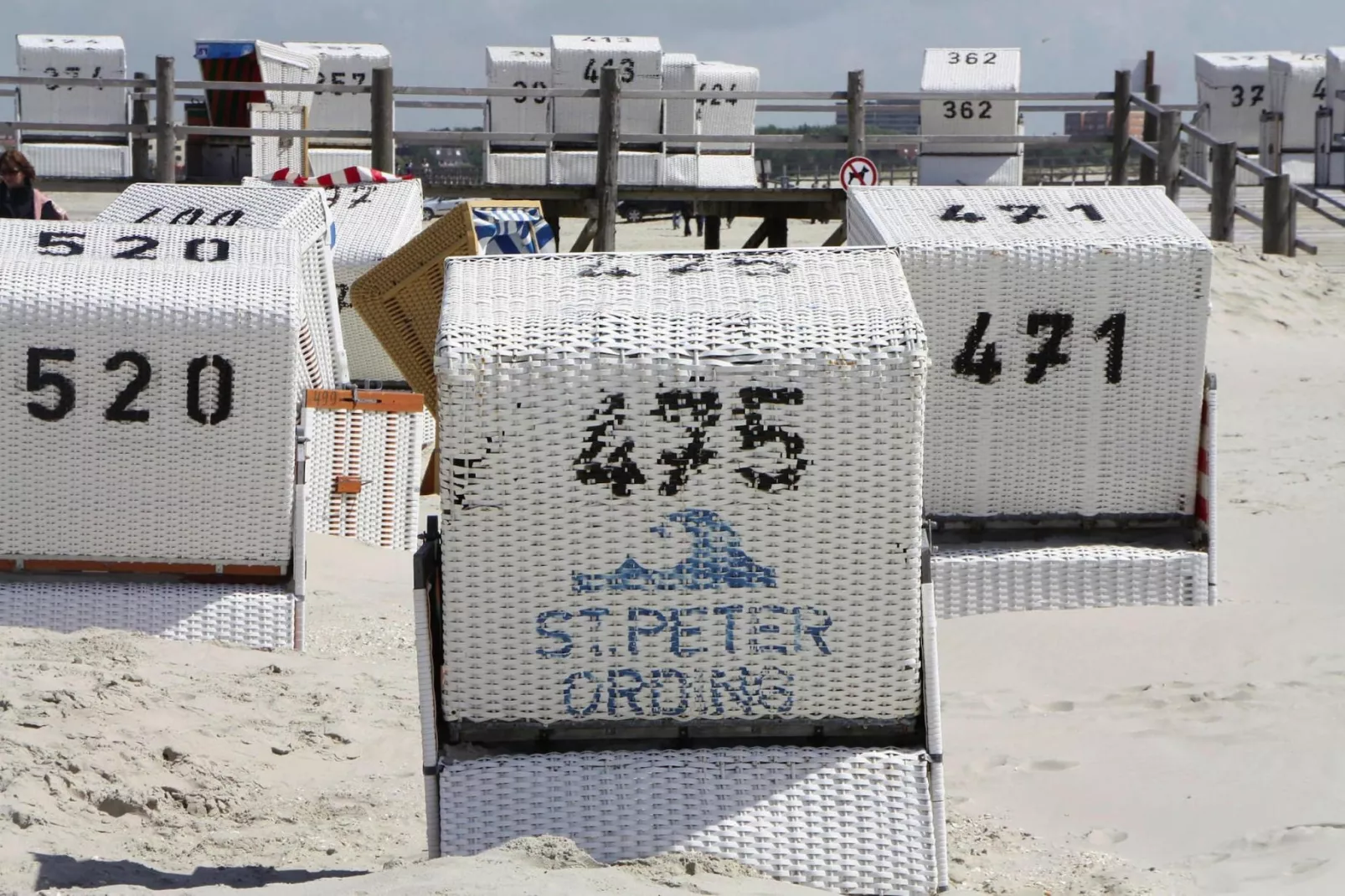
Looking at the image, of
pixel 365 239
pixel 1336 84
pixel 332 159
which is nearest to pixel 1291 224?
pixel 1336 84

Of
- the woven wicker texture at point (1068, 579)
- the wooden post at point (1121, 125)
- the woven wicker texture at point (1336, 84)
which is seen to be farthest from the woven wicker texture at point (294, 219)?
the woven wicker texture at point (1336, 84)

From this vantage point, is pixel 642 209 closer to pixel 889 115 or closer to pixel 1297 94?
pixel 1297 94

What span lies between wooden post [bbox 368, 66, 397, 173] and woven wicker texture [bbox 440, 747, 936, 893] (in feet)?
36.8

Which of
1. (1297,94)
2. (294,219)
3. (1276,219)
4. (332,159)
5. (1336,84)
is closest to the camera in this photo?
(294,219)

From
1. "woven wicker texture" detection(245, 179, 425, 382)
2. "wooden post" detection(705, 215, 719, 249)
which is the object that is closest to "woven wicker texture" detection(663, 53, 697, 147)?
"wooden post" detection(705, 215, 719, 249)

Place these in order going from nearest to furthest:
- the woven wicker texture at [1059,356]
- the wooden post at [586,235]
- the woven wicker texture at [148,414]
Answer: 1. the woven wicker texture at [148,414]
2. the woven wicker texture at [1059,356]
3. the wooden post at [586,235]

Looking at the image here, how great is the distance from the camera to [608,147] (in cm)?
1468

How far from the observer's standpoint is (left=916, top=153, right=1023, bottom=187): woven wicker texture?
16.6 m

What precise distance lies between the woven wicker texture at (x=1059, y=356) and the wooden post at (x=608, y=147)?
27.5 ft

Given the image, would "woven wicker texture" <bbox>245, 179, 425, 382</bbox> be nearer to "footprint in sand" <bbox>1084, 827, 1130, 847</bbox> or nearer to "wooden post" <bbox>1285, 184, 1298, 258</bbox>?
"footprint in sand" <bbox>1084, 827, 1130, 847</bbox>

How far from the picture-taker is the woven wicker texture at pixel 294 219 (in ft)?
24.0

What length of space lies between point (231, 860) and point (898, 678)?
1.55 m

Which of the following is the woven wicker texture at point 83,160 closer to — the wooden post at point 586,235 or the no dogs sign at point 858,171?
the wooden post at point 586,235

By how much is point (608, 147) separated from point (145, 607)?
9.58m
